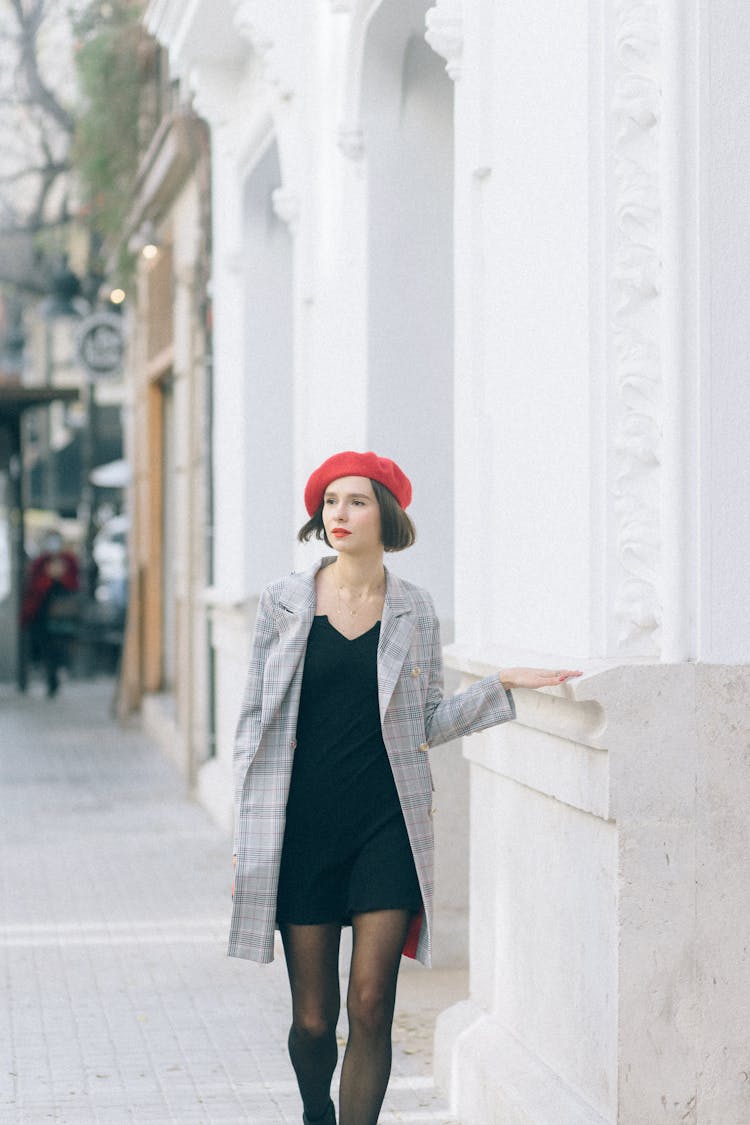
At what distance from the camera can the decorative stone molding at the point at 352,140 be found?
24.5 feet

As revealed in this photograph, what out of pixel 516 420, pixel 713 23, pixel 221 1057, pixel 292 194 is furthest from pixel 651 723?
pixel 292 194

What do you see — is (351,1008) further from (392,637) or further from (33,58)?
(33,58)

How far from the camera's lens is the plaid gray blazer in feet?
14.5

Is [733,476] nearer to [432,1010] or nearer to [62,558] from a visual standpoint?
[432,1010]

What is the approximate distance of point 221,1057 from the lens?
619cm

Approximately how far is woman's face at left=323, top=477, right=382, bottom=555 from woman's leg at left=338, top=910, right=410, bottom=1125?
0.92 meters

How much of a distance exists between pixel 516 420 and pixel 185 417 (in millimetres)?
9038

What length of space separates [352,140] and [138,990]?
3.56m

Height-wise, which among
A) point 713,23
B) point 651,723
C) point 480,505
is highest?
point 713,23

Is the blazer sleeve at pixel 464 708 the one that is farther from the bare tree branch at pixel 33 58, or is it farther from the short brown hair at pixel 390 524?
the bare tree branch at pixel 33 58

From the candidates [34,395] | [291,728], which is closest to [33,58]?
[34,395]

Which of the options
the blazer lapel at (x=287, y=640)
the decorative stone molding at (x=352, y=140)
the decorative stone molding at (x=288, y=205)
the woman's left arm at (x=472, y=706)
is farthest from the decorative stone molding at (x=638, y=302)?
the decorative stone molding at (x=288, y=205)

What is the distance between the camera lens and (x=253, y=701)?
4535 millimetres

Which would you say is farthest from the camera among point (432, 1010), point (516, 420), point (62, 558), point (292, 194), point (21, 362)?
point (21, 362)
